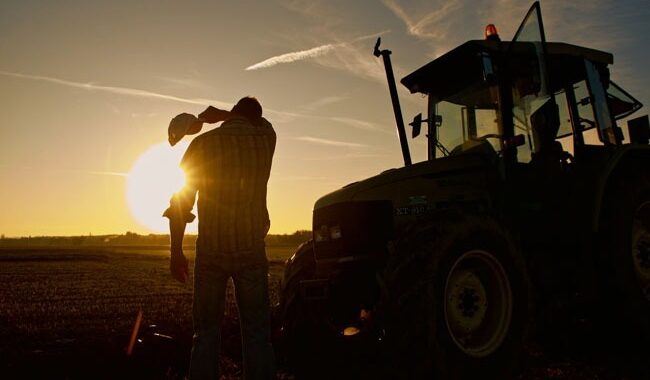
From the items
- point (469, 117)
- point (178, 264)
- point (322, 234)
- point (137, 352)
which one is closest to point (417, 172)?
point (322, 234)

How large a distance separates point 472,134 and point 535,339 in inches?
93.7

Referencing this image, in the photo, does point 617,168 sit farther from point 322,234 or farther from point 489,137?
point 322,234

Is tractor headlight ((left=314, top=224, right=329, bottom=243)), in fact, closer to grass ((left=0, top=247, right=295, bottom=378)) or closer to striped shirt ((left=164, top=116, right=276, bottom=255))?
striped shirt ((left=164, top=116, right=276, bottom=255))

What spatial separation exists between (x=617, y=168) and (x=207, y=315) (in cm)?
432

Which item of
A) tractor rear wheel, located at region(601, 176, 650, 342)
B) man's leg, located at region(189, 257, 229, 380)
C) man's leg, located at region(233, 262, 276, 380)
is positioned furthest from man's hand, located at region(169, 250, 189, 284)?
tractor rear wheel, located at region(601, 176, 650, 342)

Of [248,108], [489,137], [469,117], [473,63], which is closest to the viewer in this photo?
[248,108]

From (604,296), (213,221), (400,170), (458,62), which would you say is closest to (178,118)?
(213,221)

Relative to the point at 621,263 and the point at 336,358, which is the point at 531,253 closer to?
the point at 621,263

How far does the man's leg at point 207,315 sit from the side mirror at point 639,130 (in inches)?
186

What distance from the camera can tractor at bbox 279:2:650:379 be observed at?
389 centimetres

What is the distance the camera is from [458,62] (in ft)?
17.2

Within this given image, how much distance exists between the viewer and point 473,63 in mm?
5180

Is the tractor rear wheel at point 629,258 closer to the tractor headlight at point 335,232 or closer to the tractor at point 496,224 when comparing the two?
the tractor at point 496,224

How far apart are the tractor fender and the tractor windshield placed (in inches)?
39.9
